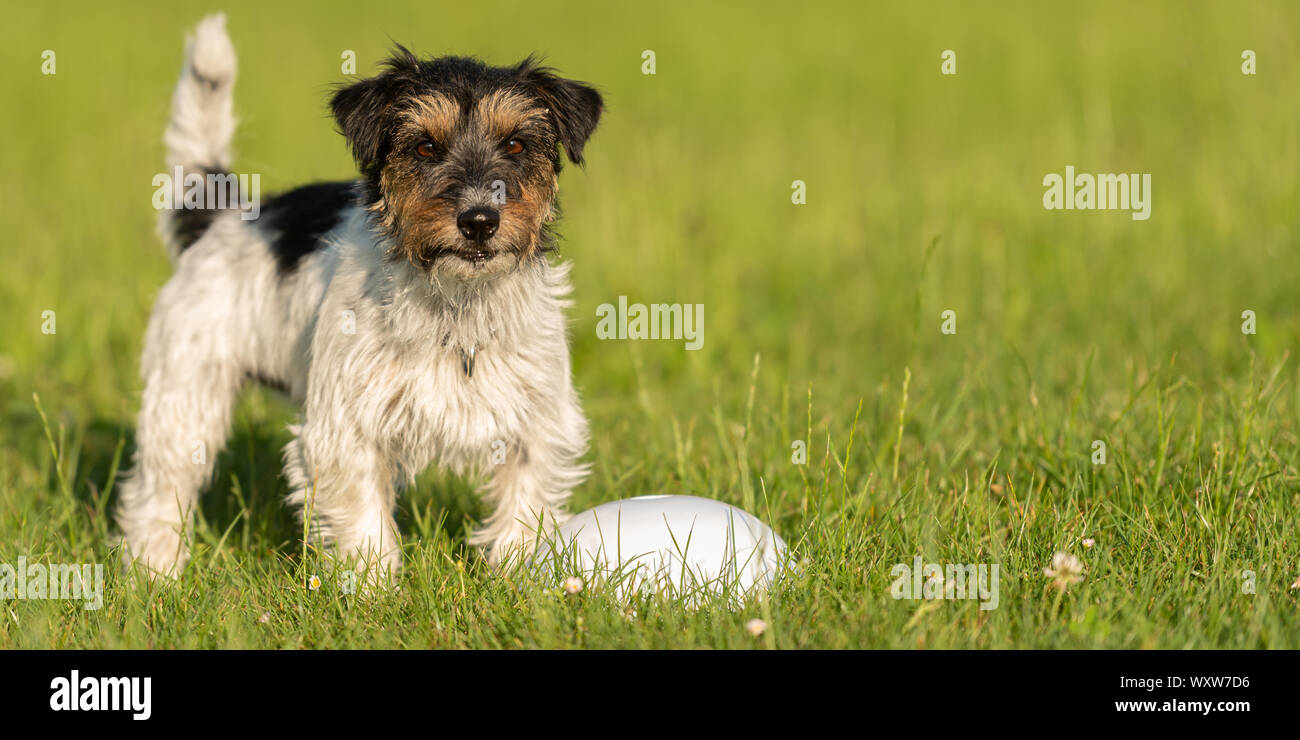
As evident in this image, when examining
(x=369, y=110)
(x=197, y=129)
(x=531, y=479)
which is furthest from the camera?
(x=197, y=129)

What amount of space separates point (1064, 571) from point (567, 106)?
2582 mm

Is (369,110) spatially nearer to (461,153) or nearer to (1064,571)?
(461,153)

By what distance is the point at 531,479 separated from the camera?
512cm

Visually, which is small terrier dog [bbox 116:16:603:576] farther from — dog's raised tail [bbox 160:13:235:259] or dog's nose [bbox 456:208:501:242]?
dog's raised tail [bbox 160:13:235:259]

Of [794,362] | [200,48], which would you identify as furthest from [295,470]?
[794,362]

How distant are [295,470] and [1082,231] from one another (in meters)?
7.01

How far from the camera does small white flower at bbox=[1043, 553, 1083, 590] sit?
4301 mm

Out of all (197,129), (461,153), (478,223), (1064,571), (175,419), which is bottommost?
(1064,571)

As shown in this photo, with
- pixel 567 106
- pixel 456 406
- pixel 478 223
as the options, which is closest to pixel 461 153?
pixel 478 223

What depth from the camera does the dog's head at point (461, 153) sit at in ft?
15.0

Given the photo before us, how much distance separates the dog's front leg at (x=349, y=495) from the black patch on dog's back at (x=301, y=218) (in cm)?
91

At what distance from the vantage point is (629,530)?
464cm

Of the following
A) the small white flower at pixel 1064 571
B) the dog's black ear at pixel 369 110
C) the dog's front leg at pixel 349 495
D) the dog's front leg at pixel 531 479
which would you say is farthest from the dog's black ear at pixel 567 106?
the small white flower at pixel 1064 571

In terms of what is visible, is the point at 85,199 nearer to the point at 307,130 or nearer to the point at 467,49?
the point at 307,130
